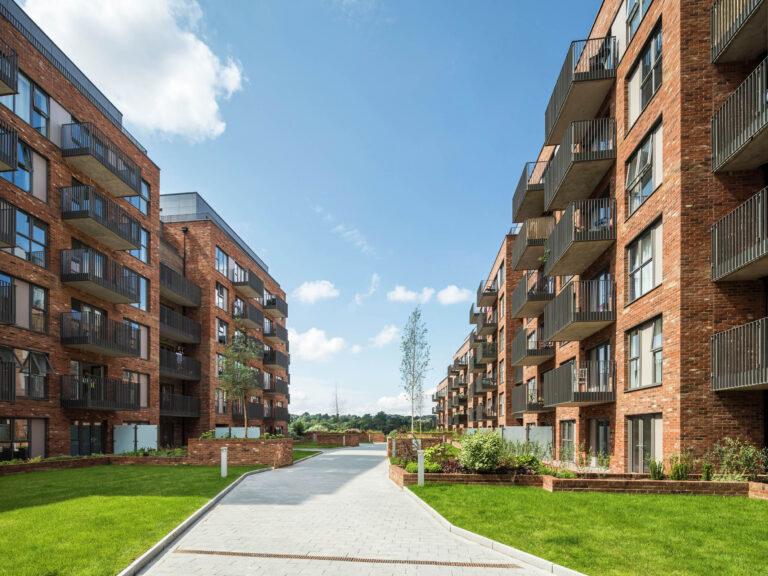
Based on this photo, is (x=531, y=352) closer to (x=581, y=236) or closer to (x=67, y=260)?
(x=581, y=236)

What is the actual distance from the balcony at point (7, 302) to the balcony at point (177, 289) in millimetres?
12318

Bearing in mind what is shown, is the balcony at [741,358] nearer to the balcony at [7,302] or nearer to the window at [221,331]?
the balcony at [7,302]

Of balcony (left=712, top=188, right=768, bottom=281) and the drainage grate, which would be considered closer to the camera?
the drainage grate

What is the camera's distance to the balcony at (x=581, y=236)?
60.4ft

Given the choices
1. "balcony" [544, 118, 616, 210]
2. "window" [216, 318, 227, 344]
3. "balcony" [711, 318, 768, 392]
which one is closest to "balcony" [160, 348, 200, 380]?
"window" [216, 318, 227, 344]

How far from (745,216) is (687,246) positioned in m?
1.41

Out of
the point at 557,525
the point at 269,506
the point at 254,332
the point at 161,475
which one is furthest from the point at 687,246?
the point at 254,332

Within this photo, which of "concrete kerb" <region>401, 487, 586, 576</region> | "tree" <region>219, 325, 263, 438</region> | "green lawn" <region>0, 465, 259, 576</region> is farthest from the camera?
"tree" <region>219, 325, 263, 438</region>

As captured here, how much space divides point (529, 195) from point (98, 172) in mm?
18816

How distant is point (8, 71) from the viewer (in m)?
19.0

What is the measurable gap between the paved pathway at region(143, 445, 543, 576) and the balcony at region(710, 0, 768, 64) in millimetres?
11494

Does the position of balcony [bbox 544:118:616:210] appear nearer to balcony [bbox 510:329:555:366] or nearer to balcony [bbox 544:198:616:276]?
balcony [bbox 544:198:616:276]

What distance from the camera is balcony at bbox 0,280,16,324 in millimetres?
19380

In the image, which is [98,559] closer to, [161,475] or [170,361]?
[161,475]
